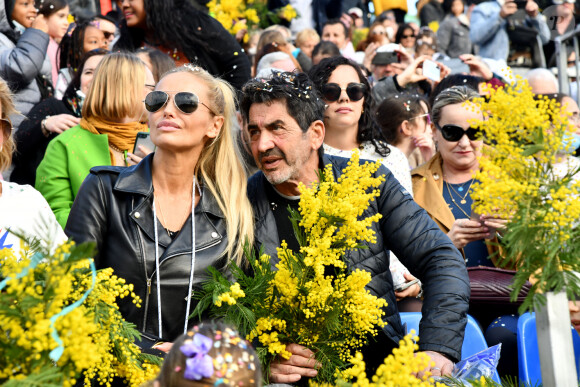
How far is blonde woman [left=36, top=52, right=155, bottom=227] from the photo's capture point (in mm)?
4551

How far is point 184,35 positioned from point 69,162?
1.71 m

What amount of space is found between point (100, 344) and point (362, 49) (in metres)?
8.95

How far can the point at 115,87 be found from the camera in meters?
4.65

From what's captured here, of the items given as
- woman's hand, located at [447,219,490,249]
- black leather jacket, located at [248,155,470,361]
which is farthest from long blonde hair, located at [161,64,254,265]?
woman's hand, located at [447,219,490,249]

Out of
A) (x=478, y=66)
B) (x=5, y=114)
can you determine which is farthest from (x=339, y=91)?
(x=478, y=66)

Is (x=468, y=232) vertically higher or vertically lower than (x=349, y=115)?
lower

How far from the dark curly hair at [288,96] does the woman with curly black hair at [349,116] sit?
1.12m

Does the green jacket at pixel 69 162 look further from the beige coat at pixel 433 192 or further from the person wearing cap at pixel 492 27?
the person wearing cap at pixel 492 27

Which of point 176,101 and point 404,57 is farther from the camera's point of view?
point 404,57

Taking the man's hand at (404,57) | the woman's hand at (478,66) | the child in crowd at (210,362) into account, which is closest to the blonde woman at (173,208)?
the child in crowd at (210,362)

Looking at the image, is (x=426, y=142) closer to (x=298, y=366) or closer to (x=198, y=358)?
(x=298, y=366)

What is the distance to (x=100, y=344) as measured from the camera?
242 centimetres

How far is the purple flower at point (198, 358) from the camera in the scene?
6.50 ft

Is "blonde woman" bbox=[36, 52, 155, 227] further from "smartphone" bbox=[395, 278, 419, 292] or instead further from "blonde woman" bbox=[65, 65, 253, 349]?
"smartphone" bbox=[395, 278, 419, 292]
